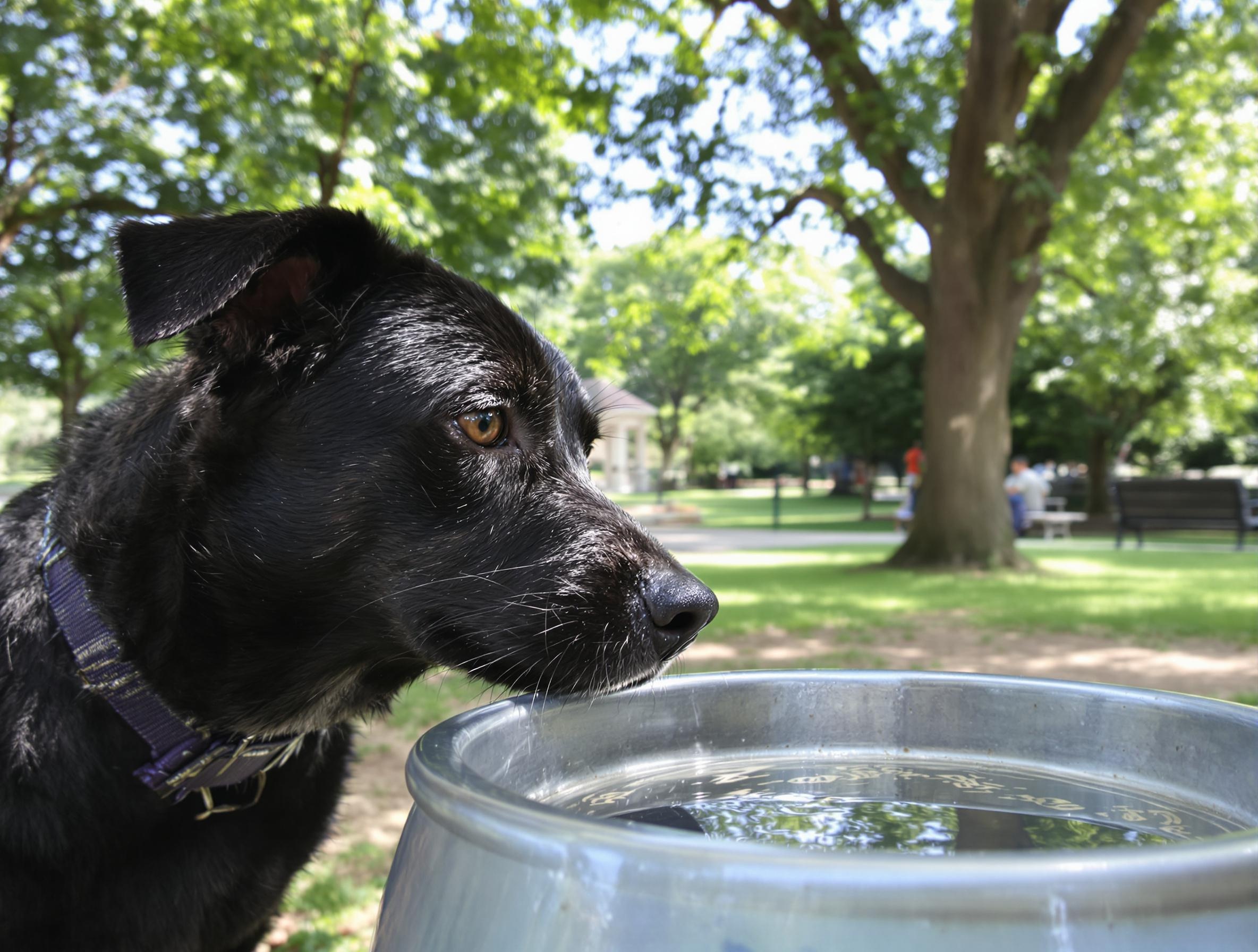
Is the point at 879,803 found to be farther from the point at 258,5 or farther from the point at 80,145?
the point at 80,145

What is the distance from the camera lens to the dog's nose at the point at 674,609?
1.86 m

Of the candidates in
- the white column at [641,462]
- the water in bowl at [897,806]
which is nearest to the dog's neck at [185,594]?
the water in bowl at [897,806]

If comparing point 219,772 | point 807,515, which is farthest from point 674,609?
point 807,515

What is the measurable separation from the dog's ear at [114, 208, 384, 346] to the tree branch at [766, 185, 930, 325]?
485 inches

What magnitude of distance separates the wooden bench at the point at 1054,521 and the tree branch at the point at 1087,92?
10204 mm

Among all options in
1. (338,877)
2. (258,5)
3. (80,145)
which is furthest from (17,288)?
(338,877)

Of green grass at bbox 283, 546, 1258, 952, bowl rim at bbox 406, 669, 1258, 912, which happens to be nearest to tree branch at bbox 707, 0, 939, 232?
green grass at bbox 283, 546, 1258, 952

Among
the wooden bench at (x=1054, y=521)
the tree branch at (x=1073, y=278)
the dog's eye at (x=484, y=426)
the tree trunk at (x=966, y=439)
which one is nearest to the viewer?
the dog's eye at (x=484, y=426)

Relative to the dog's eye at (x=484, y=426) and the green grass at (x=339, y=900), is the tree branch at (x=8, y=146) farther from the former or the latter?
the dog's eye at (x=484, y=426)

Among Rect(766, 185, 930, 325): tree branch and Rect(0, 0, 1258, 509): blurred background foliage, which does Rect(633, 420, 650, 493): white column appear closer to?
Rect(0, 0, 1258, 509): blurred background foliage

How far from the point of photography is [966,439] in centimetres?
1288

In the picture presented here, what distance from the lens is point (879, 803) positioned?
1336mm

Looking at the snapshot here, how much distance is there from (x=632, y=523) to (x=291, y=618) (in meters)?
0.78

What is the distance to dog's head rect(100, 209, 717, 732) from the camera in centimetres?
189
